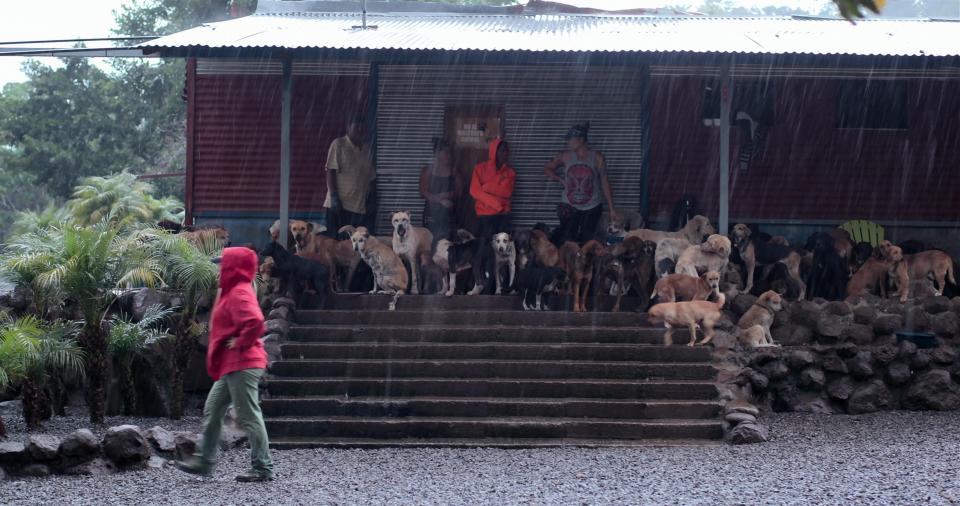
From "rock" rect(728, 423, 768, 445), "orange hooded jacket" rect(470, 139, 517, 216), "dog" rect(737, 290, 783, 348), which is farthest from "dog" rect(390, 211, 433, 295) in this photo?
"rock" rect(728, 423, 768, 445)

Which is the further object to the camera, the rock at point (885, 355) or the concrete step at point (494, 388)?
the rock at point (885, 355)

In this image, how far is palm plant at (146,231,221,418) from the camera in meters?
11.1

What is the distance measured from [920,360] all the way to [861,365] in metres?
0.64

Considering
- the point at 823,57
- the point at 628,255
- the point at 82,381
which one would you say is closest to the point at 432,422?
the point at 628,255

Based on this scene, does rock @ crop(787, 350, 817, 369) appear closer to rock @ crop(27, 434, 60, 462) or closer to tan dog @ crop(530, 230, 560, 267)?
tan dog @ crop(530, 230, 560, 267)

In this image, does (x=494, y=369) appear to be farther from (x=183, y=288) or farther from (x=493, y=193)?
(x=183, y=288)

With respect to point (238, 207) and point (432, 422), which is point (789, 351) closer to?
point (432, 422)

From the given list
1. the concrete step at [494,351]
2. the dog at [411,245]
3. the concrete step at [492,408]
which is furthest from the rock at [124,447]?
the dog at [411,245]

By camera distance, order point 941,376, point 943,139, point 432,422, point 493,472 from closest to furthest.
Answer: point 493,472, point 432,422, point 941,376, point 943,139

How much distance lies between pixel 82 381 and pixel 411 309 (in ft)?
12.0

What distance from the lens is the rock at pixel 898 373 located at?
1134 cm

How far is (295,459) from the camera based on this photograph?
9195 mm

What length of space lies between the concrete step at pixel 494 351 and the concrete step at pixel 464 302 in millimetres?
832

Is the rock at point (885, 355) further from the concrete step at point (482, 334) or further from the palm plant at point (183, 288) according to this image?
the palm plant at point (183, 288)
